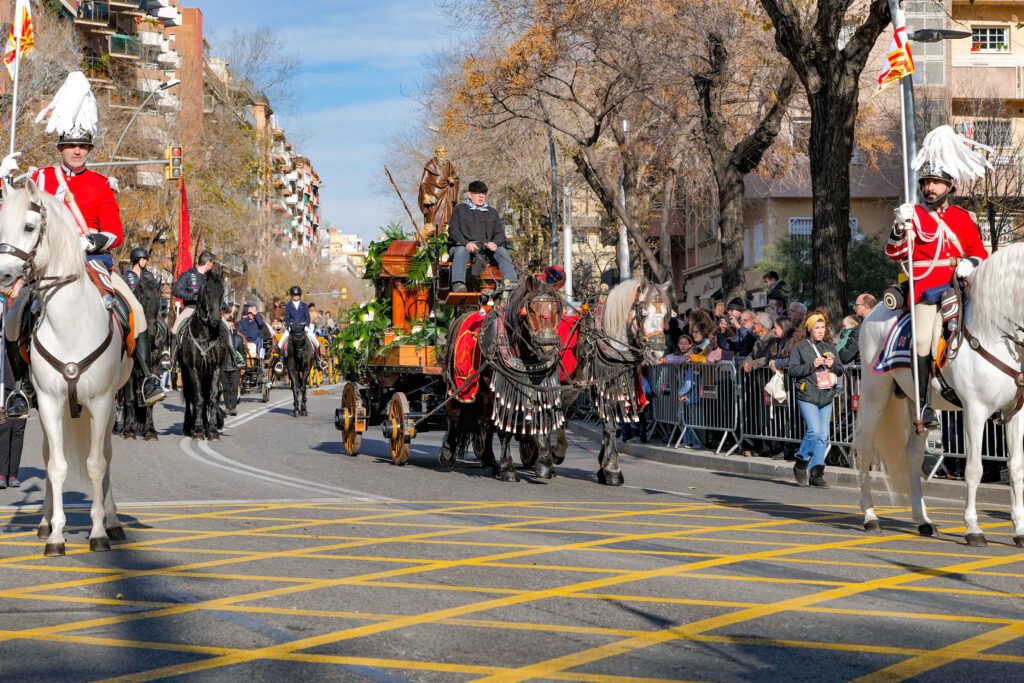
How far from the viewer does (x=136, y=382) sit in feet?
64.5

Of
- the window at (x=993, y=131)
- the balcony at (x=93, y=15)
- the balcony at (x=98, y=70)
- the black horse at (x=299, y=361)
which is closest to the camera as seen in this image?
the black horse at (x=299, y=361)

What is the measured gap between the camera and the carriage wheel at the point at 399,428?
53.2ft

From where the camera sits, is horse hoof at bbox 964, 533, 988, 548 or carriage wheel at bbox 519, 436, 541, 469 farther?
carriage wheel at bbox 519, 436, 541, 469

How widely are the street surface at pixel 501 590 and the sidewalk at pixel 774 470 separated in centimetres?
64

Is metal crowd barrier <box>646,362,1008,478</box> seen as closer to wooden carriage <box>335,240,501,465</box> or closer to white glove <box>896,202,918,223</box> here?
wooden carriage <box>335,240,501,465</box>

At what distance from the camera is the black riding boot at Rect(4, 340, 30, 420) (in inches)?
428

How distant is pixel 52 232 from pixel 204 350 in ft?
35.4

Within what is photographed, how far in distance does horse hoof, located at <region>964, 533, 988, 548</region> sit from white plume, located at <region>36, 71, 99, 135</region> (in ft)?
22.9

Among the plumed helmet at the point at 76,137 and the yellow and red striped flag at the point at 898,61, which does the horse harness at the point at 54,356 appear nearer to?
the plumed helmet at the point at 76,137

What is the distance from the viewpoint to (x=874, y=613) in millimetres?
7527

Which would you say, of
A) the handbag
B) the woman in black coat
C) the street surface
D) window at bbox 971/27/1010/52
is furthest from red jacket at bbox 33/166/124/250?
window at bbox 971/27/1010/52

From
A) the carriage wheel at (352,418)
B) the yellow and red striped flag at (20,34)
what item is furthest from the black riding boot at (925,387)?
the yellow and red striped flag at (20,34)

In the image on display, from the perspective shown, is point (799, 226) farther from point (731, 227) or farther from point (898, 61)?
point (898, 61)

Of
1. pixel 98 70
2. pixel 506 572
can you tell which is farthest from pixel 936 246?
pixel 98 70
